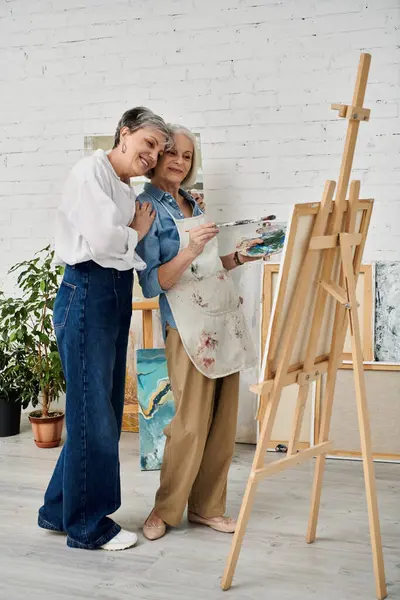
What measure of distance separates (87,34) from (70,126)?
1.69 feet

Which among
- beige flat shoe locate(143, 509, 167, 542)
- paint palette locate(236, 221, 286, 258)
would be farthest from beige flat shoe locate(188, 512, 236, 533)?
paint palette locate(236, 221, 286, 258)

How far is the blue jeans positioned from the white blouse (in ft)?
0.22

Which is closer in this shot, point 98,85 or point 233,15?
point 233,15

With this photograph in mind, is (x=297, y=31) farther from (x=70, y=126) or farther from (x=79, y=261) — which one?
(x=79, y=261)

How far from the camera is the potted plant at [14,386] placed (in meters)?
4.05

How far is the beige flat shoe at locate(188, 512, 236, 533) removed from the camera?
2777 millimetres

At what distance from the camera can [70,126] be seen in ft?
14.1

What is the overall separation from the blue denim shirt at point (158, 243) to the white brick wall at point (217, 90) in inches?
52.0

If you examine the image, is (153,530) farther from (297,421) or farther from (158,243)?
(158,243)

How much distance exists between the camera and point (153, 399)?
3.64m

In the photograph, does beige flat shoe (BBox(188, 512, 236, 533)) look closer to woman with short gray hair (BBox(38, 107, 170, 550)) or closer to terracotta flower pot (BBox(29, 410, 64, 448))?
woman with short gray hair (BBox(38, 107, 170, 550))

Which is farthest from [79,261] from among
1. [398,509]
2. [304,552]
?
[398,509]

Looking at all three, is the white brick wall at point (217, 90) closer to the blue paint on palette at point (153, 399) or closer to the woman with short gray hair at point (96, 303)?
the blue paint on palette at point (153, 399)

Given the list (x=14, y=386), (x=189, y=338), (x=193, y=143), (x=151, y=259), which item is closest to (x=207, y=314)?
(x=189, y=338)
